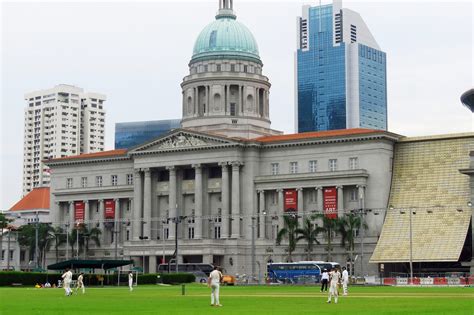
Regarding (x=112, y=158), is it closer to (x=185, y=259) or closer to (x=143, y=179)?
(x=143, y=179)

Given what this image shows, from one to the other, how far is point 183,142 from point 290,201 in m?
20.9

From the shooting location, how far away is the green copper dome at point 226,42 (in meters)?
164

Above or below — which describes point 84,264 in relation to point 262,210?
below

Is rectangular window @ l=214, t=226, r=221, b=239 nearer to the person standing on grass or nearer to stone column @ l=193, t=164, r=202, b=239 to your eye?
stone column @ l=193, t=164, r=202, b=239

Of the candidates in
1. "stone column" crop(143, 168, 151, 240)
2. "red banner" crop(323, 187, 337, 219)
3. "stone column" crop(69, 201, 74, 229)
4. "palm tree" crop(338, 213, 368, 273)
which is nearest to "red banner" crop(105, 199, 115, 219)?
"stone column" crop(69, 201, 74, 229)

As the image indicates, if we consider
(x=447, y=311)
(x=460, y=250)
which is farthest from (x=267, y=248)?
(x=447, y=311)

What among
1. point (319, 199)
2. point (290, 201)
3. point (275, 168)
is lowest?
point (290, 201)

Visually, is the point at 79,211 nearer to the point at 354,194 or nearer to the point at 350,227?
the point at 354,194

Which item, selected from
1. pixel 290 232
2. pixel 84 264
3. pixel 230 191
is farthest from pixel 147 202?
pixel 84 264

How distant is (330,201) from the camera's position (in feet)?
450

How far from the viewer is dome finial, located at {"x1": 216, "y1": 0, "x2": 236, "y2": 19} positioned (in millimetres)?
170000

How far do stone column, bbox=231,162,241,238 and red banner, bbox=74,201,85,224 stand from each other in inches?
1215

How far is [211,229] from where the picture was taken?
492 ft

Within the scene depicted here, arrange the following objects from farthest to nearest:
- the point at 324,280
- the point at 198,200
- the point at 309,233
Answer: the point at 198,200
the point at 309,233
the point at 324,280
